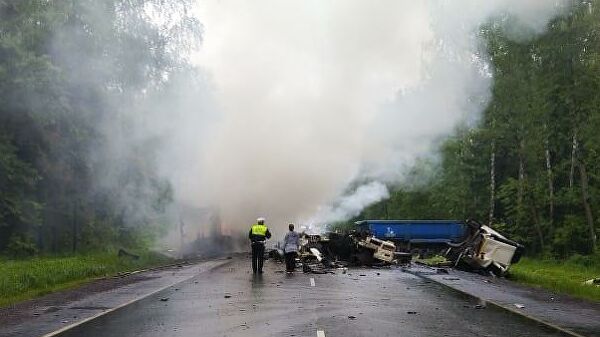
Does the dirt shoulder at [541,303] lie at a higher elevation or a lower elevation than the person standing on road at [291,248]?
lower

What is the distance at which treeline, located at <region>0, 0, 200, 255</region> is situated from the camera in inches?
911

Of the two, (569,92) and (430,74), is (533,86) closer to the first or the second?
(569,92)

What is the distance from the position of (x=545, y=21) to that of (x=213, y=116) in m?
16.5

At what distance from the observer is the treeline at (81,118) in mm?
23141

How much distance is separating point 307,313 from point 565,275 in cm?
1235

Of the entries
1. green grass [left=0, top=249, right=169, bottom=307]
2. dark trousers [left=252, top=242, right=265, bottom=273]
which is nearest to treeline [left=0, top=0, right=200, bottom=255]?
green grass [left=0, top=249, right=169, bottom=307]

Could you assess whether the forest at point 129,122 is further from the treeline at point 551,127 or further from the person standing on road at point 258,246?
the person standing on road at point 258,246

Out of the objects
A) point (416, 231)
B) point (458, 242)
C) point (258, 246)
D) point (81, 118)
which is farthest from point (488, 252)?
point (81, 118)

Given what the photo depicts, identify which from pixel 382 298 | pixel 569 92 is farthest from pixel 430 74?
pixel 382 298

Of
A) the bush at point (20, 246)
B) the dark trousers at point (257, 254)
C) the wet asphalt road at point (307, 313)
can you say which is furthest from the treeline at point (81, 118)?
the wet asphalt road at point (307, 313)

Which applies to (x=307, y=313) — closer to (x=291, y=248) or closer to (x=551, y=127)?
(x=291, y=248)

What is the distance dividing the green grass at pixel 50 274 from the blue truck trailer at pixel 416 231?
13.1 metres

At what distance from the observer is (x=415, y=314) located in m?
10.7

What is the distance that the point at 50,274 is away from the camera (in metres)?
17.7
